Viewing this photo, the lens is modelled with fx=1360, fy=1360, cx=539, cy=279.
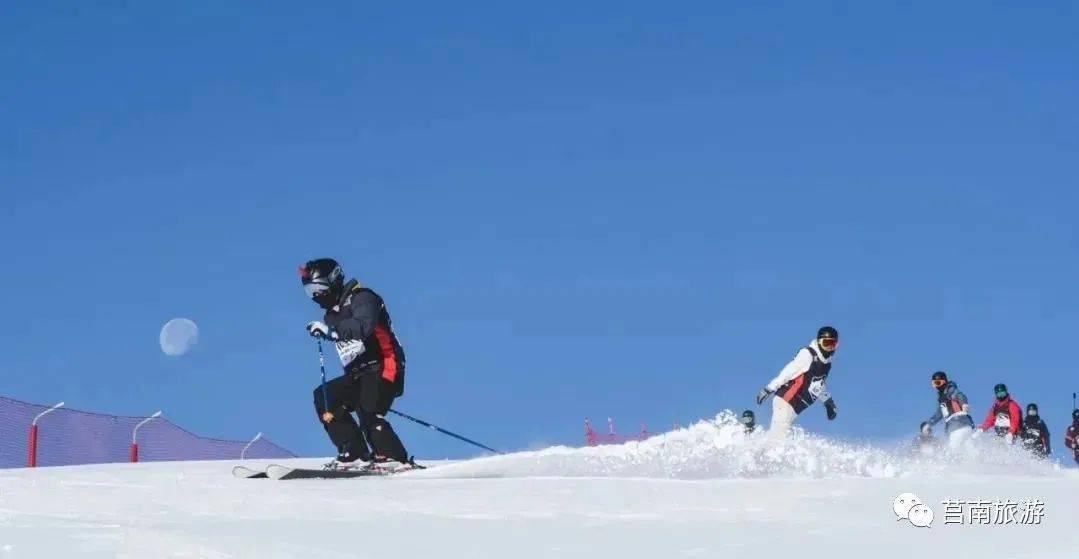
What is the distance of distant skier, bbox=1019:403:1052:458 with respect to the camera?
83.4ft

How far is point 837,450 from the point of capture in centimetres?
1395

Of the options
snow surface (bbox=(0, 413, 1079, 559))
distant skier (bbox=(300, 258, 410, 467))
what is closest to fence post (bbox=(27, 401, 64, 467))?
snow surface (bbox=(0, 413, 1079, 559))

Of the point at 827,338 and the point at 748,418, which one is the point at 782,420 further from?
the point at 748,418

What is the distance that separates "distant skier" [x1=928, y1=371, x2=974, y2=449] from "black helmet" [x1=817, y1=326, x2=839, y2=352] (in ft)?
20.3

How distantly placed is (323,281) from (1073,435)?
23.6 m

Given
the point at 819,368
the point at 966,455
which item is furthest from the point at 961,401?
the point at 819,368

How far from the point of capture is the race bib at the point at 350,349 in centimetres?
1171

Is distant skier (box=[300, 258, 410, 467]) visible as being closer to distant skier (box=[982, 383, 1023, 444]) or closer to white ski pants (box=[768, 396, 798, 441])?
white ski pants (box=[768, 396, 798, 441])

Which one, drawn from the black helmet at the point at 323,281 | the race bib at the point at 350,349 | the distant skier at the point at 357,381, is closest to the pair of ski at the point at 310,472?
the distant skier at the point at 357,381

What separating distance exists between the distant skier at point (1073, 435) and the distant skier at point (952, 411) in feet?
30.5

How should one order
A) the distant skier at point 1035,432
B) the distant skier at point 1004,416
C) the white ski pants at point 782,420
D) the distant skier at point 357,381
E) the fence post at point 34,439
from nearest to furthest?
the distant skier at point 357,381
the white ski pants at point 782,420
the fence post at point 34,439
the distant skier at point 1004,416
the distant skier at point 1035,432

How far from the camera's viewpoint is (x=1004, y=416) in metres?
24.0

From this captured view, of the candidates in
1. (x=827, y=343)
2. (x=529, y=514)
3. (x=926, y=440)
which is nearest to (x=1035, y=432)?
(x=926, y=440)

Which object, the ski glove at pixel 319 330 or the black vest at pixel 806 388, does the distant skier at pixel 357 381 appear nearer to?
the ski glove at pixel 319 330
